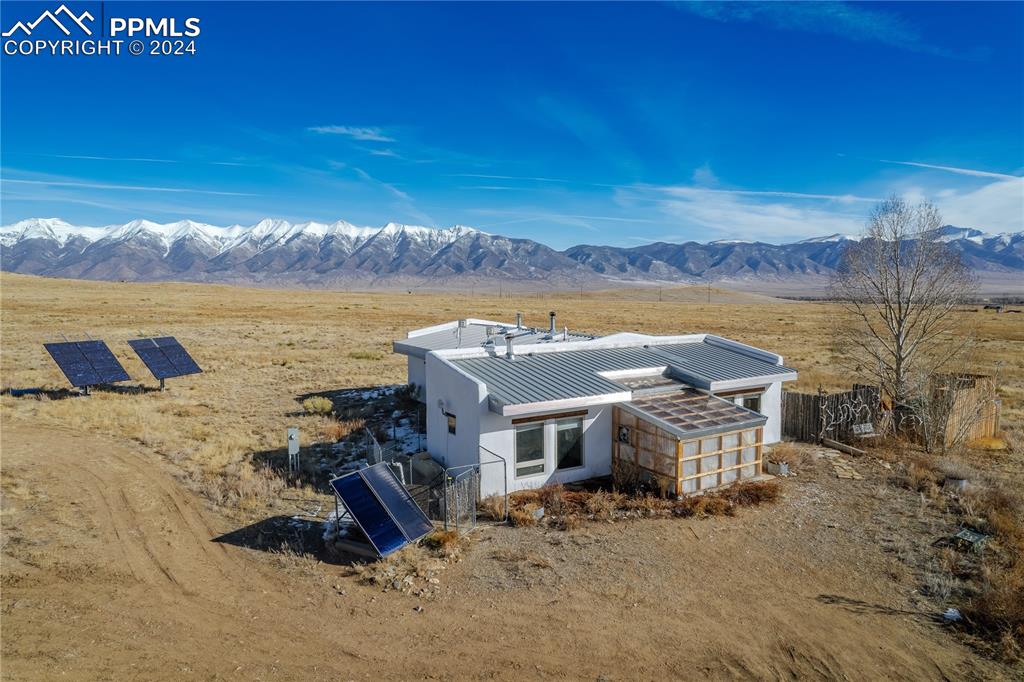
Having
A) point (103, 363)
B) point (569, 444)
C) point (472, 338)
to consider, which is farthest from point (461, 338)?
point (103, 363)

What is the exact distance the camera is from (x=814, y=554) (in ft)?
42.2

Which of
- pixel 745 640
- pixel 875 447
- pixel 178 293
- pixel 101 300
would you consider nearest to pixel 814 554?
pixel 745 640

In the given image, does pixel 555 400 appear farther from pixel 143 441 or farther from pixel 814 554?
pixel 143 441

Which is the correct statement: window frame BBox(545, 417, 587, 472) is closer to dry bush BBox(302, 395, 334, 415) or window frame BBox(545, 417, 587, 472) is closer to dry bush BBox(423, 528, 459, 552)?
dry bush BBox(423, 528, 459, 552)

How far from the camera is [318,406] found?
2564cm

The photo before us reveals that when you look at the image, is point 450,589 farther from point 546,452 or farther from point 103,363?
point 103,363

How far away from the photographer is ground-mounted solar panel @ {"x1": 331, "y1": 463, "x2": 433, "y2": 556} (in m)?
12.2

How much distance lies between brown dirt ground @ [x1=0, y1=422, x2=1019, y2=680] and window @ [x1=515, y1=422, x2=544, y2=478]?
2.54 m

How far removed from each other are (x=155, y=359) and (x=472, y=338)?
16.0m

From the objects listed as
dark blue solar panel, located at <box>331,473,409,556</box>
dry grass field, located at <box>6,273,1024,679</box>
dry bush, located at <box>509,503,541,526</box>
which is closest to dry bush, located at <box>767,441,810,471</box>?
dry grass field, located at <box>6,273,1024,679</box>

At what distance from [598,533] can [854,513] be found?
653 centimetres

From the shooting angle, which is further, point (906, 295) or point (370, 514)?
point (906, 295)

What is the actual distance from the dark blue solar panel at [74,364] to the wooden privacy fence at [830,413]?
2811 cm

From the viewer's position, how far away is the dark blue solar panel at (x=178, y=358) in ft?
97.6
